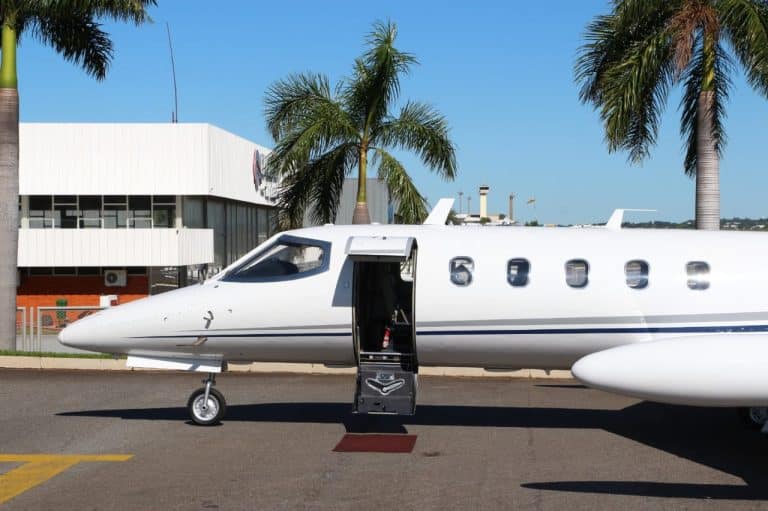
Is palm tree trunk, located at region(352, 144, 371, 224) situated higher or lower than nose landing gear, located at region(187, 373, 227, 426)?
higher

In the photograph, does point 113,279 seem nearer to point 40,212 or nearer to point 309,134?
point 40,212

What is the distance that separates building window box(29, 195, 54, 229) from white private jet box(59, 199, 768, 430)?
25170 millimetres

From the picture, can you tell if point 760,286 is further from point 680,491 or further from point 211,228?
point 211,228

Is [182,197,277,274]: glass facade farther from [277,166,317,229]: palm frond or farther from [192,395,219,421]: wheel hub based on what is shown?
[192,395,219,421]: wheel hub

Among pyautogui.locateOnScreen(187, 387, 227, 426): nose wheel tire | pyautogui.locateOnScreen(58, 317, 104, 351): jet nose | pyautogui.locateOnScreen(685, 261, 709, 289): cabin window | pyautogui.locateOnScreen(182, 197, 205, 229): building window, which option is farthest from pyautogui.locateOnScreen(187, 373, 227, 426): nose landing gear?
pyautogui.locateOnScreen(182, 197, 205, 229): building window

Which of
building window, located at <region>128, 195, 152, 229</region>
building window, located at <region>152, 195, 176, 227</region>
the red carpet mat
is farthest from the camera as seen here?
building window, located at <region>152, 195, 176, 227</region>

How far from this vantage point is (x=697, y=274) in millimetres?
12781

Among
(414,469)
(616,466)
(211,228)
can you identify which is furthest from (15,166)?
(211,228)

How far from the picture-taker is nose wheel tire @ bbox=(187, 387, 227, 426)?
1343 centimetres

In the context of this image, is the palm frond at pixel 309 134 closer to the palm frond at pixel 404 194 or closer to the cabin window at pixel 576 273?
the palm frond at pixel 404 194

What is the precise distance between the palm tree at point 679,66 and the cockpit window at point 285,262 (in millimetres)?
8927

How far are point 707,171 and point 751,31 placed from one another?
3063 mm

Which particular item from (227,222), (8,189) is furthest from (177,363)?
A: (227,222)

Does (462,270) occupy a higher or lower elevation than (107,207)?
lower
